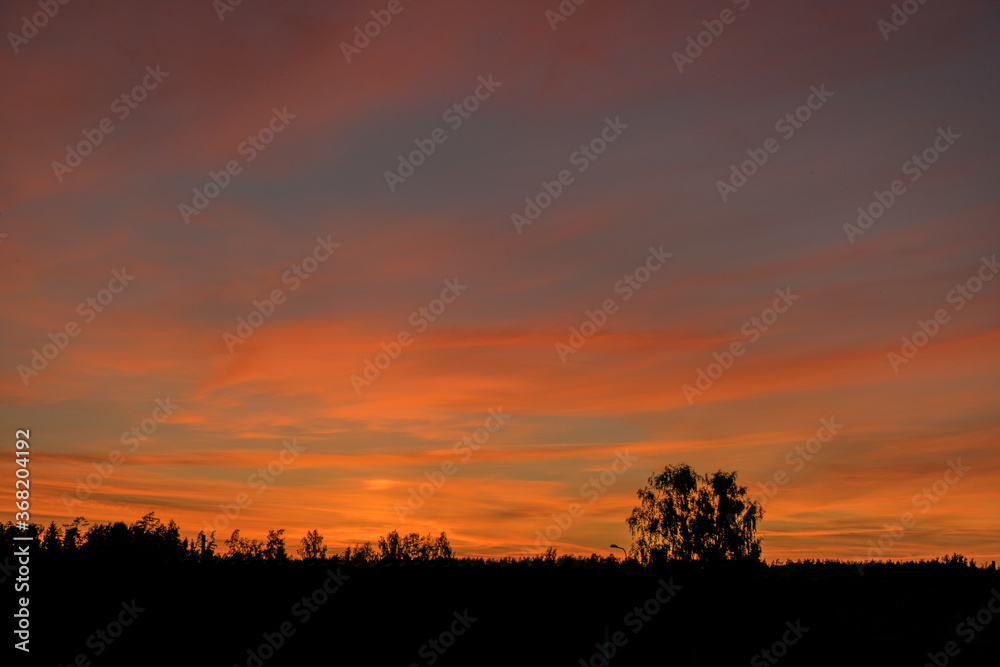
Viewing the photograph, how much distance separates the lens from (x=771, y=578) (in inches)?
1060

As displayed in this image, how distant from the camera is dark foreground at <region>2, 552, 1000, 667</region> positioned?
19297mm

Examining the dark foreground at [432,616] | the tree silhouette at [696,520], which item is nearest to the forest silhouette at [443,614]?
A: the dark foreground at [432,616]

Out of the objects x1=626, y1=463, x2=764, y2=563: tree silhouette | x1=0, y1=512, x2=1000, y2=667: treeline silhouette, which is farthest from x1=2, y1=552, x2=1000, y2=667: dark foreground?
x1=626, y1=463, x2=764, y2=563: tree silhouette

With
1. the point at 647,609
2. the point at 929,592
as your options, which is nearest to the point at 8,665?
the point at 647,609

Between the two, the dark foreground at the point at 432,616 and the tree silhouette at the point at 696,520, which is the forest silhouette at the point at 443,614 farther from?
the tree silhouette at the point at 696,520

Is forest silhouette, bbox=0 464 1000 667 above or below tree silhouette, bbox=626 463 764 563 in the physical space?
below

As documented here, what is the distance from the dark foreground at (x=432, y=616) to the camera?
760 inches

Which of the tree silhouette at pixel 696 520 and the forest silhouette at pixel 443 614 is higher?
the tree silhouette at pixel 696 520

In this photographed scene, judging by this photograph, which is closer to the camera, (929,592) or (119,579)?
(119,579)

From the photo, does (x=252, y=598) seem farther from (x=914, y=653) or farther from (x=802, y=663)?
(x=914, y=653)

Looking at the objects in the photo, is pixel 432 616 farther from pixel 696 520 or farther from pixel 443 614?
pixel 696 520

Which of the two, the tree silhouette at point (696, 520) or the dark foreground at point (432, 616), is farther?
the tree silhouette at point (696, 520)

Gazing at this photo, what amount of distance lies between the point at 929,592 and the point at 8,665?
116 feet

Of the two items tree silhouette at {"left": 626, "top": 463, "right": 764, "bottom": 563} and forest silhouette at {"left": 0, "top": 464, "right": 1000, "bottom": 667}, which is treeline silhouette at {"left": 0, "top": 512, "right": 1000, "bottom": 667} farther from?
tree silhouette at {"left": 626, "top": 463, "right": 764, "bottom": 563}
